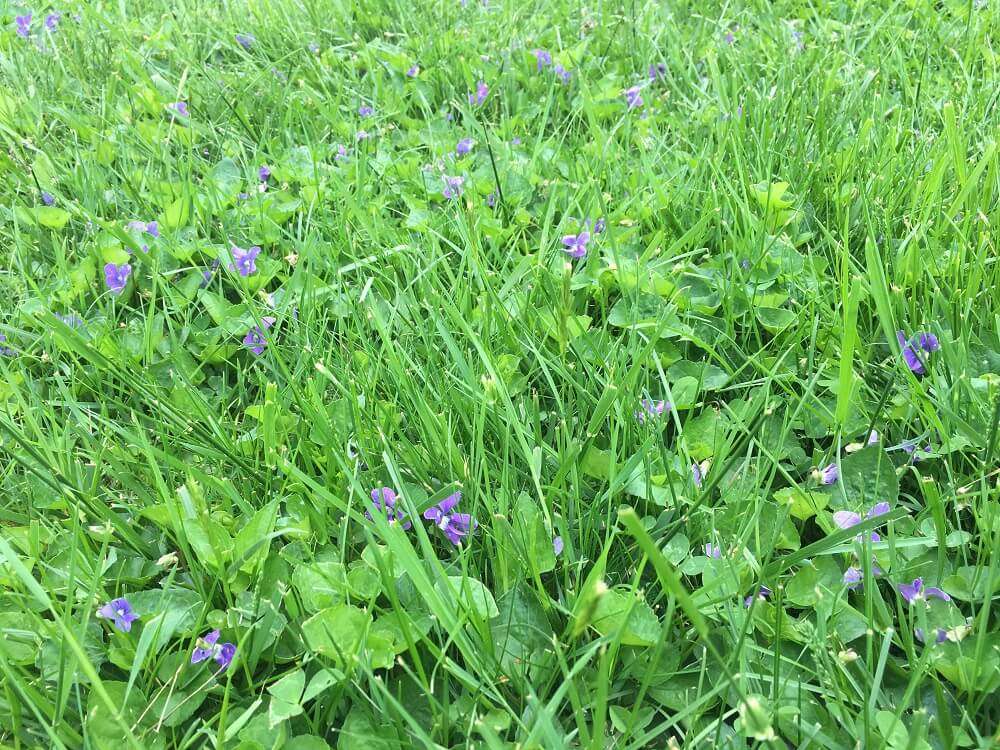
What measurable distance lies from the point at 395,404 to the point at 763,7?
99.6 inches

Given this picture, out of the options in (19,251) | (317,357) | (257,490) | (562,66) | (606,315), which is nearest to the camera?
(257,490)

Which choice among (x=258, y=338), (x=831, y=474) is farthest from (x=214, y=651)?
(x=831, y=474)

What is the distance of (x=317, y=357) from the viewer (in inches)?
68.3

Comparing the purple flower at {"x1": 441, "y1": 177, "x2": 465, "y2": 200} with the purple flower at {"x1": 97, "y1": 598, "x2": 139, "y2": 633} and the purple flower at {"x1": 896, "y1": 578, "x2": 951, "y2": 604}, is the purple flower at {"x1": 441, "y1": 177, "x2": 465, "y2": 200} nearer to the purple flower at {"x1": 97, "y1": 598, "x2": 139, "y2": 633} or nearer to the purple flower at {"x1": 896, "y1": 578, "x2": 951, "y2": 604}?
the purple flower at {"x1": 97, "y1": 598, "x2": 139, "y2": 633}

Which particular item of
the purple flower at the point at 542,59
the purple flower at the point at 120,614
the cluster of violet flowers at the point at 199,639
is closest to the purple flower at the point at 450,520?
the cluster of violet flowers at the point at 199,639

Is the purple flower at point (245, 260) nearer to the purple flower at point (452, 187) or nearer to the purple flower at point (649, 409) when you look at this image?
the purple flower at point (452, 187)

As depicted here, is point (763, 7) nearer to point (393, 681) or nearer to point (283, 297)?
point (283, 297)

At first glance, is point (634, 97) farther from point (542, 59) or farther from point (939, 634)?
point (939, 634)

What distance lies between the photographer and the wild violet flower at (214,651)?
1.25m

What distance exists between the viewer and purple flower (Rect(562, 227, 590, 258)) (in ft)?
6.64

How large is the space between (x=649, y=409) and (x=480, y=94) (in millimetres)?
1597

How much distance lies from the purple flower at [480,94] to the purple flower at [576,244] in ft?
3.05

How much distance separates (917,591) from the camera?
1.28 meters

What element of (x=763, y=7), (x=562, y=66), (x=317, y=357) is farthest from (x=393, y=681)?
(x=763, y=7)
